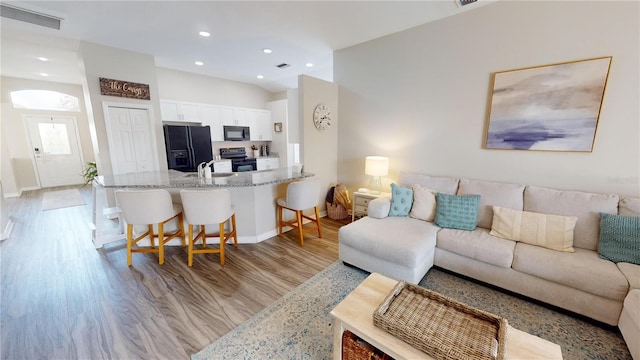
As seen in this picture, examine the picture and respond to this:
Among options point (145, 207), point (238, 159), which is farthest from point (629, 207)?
point (238, 159)

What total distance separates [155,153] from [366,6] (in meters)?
4.17

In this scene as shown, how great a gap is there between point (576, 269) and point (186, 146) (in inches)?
217

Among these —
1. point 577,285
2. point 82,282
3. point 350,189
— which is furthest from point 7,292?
point 577,285

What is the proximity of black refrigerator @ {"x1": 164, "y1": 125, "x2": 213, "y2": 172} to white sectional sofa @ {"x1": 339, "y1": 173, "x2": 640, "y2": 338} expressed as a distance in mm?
3746

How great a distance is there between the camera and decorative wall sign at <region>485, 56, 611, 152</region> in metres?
2.11

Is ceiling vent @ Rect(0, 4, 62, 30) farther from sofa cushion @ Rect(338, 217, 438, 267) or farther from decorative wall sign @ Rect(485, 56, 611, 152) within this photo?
decorative wall sign @ Rect(485, 56, 611, 152)

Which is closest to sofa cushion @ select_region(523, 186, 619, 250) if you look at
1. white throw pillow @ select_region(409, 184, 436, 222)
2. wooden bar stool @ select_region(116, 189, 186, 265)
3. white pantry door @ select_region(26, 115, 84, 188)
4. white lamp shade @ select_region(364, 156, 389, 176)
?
white throw pillow @ select_region(409, 184, 436, 222)

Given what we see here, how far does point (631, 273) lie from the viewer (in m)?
1.61

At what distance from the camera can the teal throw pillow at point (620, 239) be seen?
173 centimetres

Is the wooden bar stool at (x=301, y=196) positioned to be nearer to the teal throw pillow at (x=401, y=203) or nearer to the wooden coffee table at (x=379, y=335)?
the teal throw pillow at (x=401, y=203)

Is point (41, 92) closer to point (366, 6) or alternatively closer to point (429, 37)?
point (366, 6)

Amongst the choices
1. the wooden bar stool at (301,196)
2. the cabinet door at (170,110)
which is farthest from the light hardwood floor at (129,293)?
the cabinet door at (170,110)

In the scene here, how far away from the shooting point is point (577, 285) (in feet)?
5.60

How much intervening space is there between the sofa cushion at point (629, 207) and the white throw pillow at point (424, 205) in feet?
4.61
